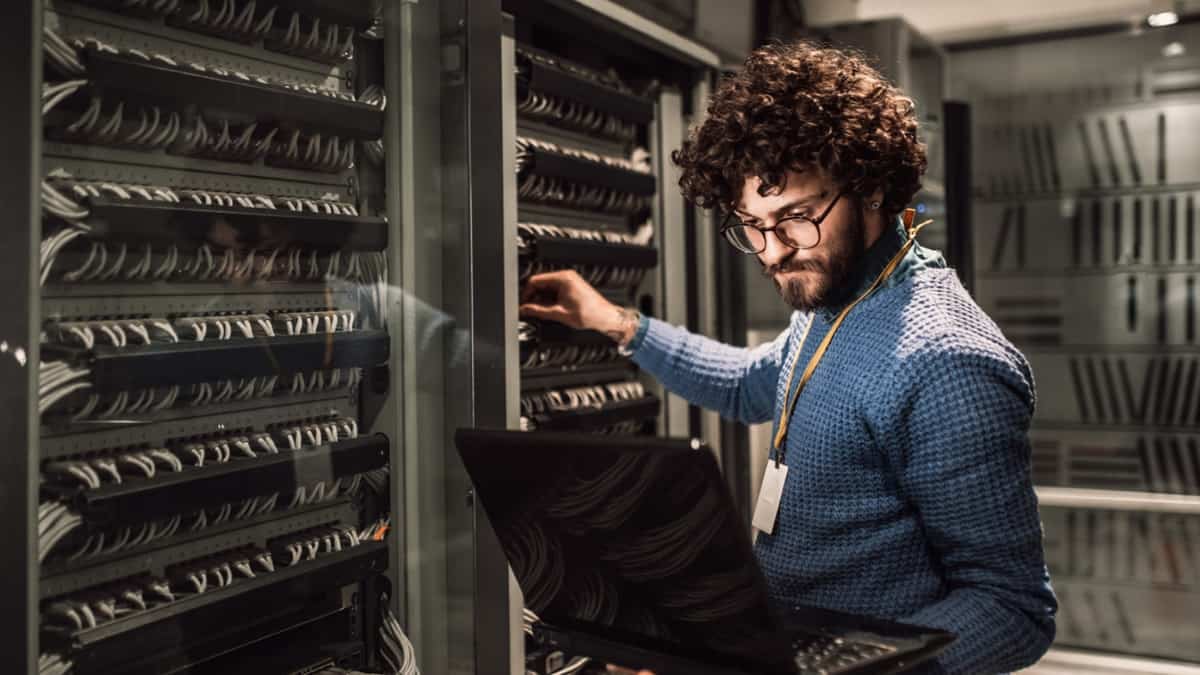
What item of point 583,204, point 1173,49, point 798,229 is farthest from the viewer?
point 1173,49

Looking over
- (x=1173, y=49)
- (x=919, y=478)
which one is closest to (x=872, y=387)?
(x=919, y=478)

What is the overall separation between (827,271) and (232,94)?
93cm

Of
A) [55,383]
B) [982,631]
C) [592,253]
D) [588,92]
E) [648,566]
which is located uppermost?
[588,92]

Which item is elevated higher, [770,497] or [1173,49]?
[1173,49]

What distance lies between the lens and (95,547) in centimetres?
130

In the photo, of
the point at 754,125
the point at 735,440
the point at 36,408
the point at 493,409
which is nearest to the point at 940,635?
the point at 754,125

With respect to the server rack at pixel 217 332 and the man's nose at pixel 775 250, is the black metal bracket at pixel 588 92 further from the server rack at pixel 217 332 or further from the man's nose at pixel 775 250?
the man's nose at pixel 775 250

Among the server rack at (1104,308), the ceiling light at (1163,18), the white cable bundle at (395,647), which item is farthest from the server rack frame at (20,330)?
the ceiling light at (1163,18)

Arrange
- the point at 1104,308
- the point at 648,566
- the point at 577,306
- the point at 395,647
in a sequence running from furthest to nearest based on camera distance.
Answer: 1. the point at 1104,308
2. the point at 577,306
3. the point at 395,647
4. the point at 648,566

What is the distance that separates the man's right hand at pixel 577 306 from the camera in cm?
210

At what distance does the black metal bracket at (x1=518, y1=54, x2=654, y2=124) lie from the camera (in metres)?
2.05

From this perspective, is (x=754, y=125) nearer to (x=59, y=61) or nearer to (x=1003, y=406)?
(x=1003, y=406)

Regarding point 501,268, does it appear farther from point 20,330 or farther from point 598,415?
point 20,330

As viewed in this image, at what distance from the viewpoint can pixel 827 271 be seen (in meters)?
1.54
